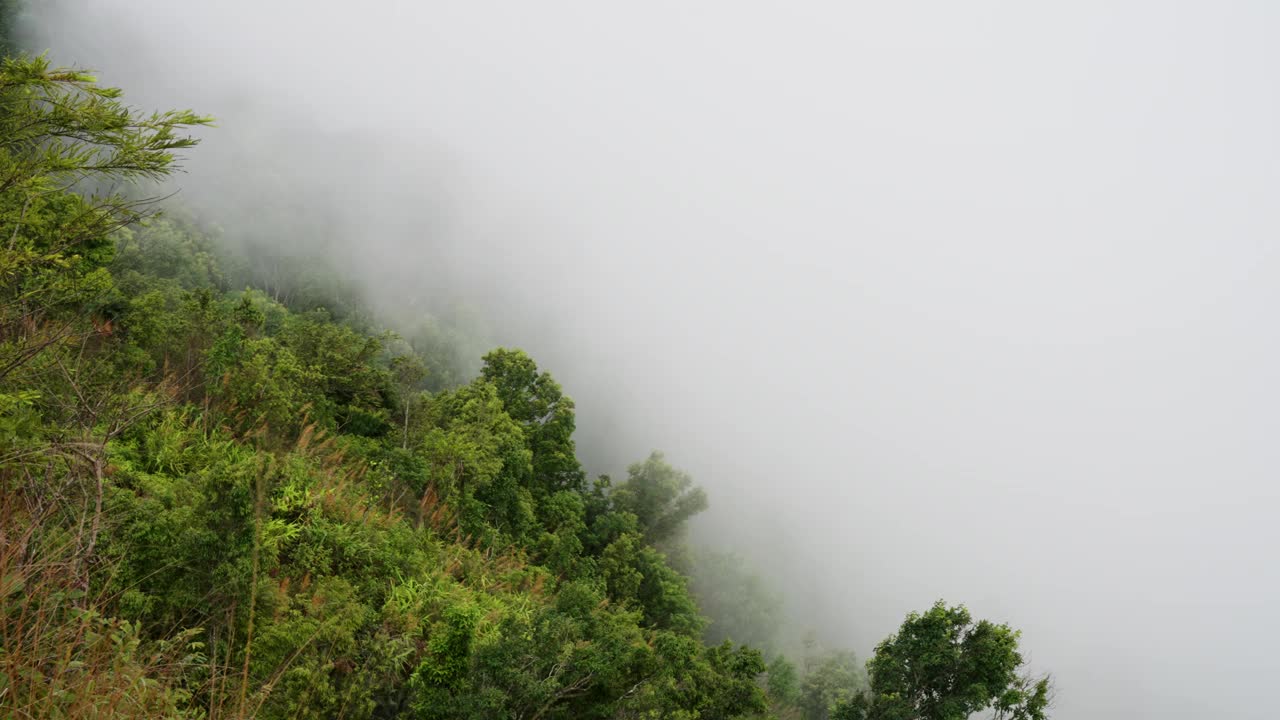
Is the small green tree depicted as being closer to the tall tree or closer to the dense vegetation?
the dense vegetation

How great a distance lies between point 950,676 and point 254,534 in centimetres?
1194

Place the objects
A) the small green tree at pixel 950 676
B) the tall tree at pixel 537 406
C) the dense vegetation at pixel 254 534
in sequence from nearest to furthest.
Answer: the dense vegetation at pixel 254 534 < the small green tree at pixel 950 676 < the tall tree at pixel 537 406

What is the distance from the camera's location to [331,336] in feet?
52.1

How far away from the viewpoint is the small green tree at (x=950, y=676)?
10.6 m

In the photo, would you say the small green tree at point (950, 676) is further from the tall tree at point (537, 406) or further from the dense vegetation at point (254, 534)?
the tall tree at point (537, 406)

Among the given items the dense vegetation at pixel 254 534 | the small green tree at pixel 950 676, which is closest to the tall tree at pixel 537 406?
the dense vegetation at pixel 254 534

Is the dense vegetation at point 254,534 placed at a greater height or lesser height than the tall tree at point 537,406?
lesser

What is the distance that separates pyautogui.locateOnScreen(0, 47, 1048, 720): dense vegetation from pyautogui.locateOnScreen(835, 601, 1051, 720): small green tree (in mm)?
52

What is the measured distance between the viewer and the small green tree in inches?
418

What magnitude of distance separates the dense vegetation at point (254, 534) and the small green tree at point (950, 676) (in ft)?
0.17

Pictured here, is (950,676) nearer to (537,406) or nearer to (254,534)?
(254,534)

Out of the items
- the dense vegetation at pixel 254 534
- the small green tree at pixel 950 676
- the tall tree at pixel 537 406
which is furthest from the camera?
the tall tree at pixel 537 406

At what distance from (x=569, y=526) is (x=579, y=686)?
12250mm

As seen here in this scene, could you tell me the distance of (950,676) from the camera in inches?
435
